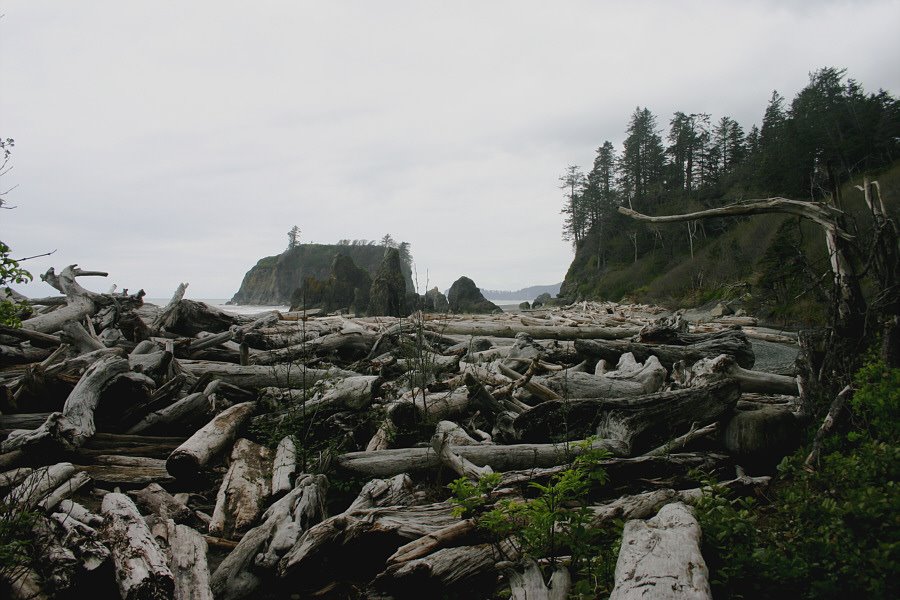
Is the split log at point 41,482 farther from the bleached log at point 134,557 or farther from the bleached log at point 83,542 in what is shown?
the bleached log at point 134,557

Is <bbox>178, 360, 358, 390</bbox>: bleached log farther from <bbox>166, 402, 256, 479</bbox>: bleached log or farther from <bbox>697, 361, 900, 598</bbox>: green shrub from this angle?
<bbox>697, 361, 900, 598</bbox>: green shrub

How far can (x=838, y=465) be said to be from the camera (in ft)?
9.29

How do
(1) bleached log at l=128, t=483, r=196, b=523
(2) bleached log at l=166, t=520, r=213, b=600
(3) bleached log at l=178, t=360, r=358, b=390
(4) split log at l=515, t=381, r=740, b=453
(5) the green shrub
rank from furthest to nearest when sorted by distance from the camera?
(3) bleached log at l=178, t=360, r=358, b=390 → (4) split log at l=515, t=381, r=740, b=453 → (1) bleached log at l=128, t=483, r=196, b=523 → (2) bleached log at l=166, t=520, r=213, b=600 → (5) the green shrub

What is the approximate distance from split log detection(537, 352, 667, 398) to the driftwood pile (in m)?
0.04

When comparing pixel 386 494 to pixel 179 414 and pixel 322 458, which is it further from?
pixel 179 414

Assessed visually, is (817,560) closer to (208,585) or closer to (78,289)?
(208,585)

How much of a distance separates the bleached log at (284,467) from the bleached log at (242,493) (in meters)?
0.12

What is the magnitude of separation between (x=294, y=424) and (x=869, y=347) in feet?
18.3

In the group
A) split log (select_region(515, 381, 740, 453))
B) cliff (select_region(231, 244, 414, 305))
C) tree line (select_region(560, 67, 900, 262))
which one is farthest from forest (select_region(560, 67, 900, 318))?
cliff (select_region(231, 244, 414, 305))

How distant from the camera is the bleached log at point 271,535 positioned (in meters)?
2.98

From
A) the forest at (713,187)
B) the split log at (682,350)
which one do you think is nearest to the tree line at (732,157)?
the forest at (713,187)

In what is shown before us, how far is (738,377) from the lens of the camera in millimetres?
6652

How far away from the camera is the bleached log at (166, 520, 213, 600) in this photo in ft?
8.86

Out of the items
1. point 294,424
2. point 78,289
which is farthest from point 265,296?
point 294,424
